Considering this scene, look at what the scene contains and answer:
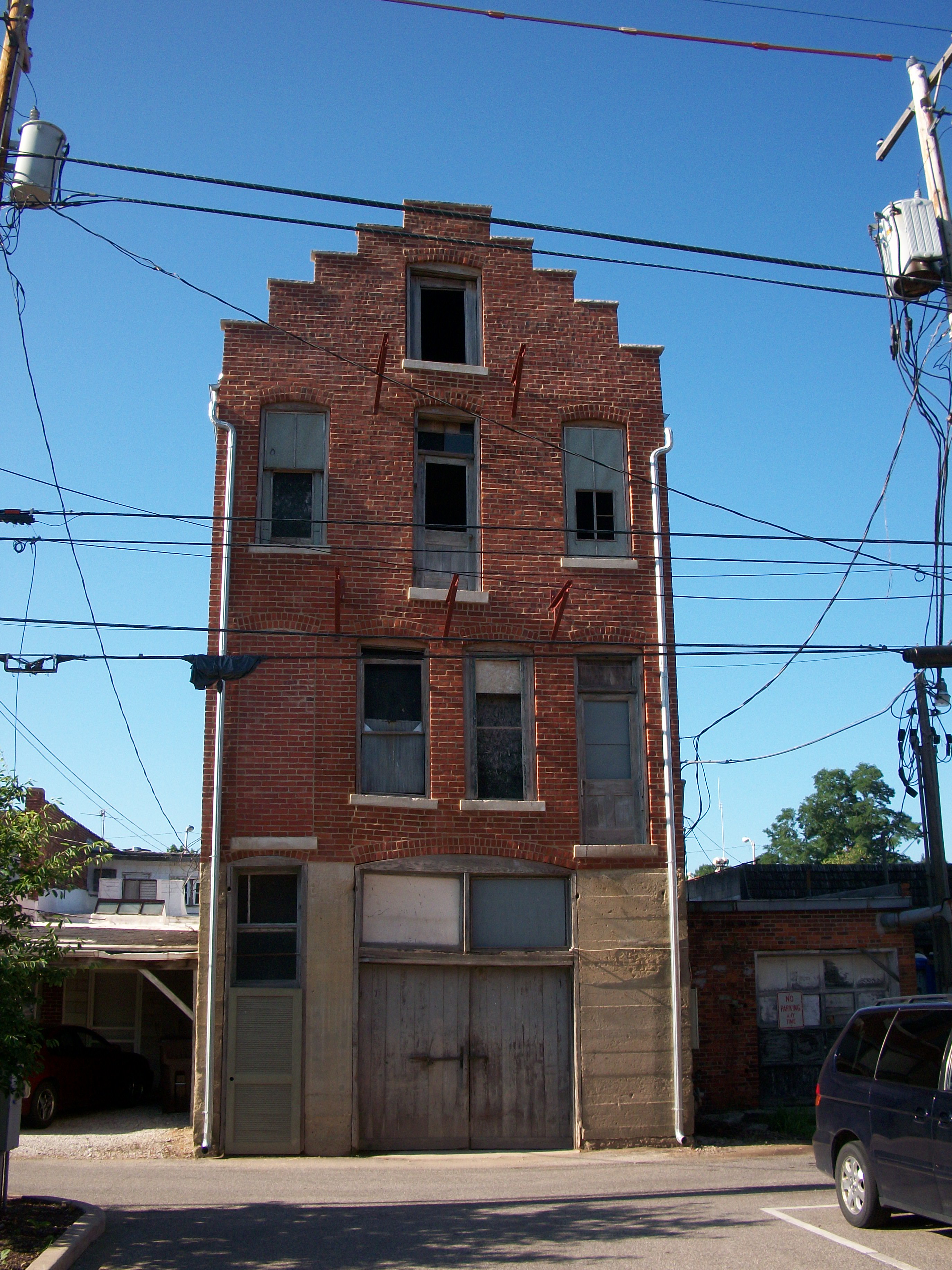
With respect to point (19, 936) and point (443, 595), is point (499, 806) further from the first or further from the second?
point (19, 936)

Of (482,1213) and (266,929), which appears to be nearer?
(482,1213)

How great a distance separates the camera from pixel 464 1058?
14.7 m

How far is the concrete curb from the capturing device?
770 centimetres

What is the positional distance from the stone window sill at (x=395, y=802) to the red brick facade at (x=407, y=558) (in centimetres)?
9

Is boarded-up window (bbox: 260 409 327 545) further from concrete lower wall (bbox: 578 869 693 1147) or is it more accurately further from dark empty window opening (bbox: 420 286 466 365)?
concrete lower wall (bbox: 578 869 693 1147)

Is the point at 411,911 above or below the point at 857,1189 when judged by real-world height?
above

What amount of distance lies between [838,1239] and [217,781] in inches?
352

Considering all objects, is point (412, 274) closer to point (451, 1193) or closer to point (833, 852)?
point (451, 1193)

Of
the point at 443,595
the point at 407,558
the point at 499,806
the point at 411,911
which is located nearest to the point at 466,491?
the point at 407,558

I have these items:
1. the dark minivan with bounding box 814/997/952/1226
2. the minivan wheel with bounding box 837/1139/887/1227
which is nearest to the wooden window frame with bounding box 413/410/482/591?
the dark minivan with bounding box 814/997/952/1226

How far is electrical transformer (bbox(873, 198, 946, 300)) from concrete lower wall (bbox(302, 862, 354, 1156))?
9294 millimetres

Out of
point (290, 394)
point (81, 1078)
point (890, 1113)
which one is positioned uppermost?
point (290, 394)

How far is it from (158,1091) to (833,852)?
52279mm

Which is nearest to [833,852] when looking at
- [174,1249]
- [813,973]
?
[813,973]
